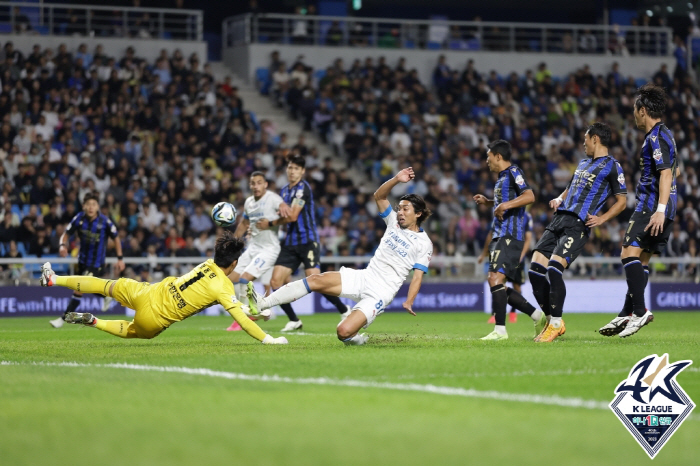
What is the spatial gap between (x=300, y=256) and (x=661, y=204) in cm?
565

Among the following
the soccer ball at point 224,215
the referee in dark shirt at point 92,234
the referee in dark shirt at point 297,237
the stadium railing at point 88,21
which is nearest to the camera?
the soccer ball at point 224,215

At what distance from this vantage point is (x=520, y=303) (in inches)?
454

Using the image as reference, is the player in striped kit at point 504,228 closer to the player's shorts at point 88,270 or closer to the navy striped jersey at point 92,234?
the navy striped jersey at point 92,234

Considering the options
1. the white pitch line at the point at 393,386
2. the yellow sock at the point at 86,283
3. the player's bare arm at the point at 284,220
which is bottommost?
the white pitch line at the point at 393,386

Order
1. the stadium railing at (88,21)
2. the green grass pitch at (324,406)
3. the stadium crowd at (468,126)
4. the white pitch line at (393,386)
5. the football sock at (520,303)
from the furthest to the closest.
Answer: the stadium railing at (88,21)
the stadium crowd at (468,126)
the football sock at (520,303)
the white pitch line at (393,386)
the green grass pitch at (324,406)

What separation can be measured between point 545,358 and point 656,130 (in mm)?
3045

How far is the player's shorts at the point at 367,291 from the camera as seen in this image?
979 cm

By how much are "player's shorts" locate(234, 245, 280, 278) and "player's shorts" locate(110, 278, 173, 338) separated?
14.9ft

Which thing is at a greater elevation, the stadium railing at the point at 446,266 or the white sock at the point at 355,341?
the white sock at the point at 355,341

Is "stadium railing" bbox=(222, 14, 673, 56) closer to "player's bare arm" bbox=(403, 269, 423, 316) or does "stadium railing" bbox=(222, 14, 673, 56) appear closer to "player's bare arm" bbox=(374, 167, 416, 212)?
"player's bare arm" bbox=(374, 167, 416, 212)

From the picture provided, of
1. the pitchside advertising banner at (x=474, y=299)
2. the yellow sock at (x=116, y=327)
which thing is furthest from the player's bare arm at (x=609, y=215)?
the pitchside advertising banner at (x=474, y=299)

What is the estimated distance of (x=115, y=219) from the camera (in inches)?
821

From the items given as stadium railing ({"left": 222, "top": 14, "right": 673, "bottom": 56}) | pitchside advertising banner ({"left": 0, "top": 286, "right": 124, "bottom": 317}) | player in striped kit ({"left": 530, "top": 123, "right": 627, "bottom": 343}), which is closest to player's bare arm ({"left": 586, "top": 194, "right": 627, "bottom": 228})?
player in striped kit ({"left": 530, "top": 123, "right": 627, "bottom": 343})

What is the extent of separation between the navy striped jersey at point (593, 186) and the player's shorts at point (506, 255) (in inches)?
28.6
